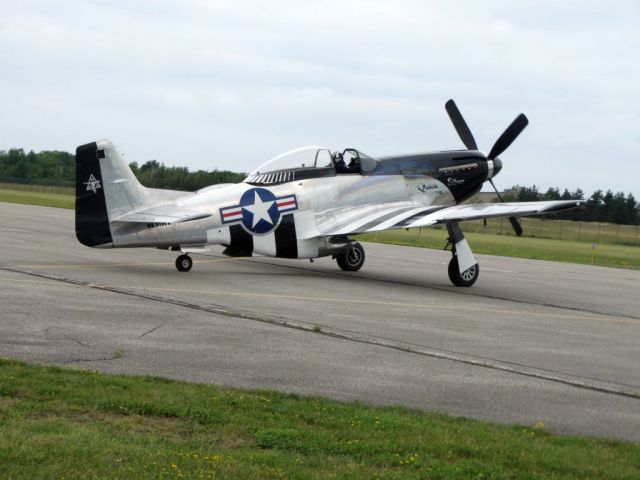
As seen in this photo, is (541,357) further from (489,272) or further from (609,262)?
(609,262)

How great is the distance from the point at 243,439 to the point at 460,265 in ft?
48.6

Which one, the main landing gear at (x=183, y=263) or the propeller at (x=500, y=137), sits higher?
the propeller at (x=500, y=137)

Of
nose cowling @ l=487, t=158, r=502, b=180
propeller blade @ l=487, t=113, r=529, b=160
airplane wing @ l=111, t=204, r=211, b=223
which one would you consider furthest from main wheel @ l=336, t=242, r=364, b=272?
airplane wing @ l=111, t=204, r=211, b=223

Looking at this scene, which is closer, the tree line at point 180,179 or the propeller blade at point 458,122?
the propeller blade at point 458,122

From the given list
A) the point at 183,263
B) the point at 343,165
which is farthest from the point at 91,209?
the point at 343,165

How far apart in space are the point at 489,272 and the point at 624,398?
17.3 metres

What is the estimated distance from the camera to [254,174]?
21.0 meters

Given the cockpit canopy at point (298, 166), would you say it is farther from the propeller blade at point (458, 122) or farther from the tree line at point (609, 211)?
the tree line at point (609, 211)

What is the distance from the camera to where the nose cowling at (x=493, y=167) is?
81.3ft

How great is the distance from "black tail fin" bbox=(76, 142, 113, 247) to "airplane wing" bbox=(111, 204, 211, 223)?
0.29m

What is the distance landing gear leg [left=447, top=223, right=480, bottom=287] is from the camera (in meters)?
21.5

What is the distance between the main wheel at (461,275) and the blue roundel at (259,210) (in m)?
4.26

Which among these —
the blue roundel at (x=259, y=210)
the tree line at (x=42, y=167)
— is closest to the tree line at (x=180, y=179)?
the tree line at (x=42, y=167)

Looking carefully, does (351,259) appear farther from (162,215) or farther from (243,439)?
(243,439)
